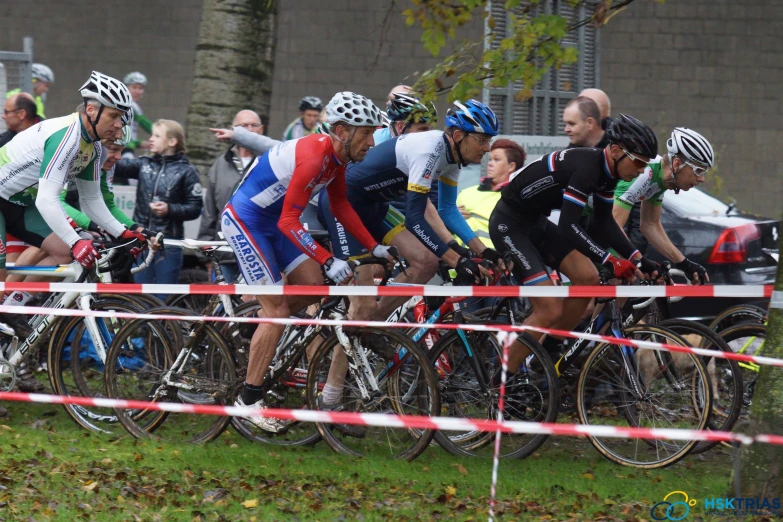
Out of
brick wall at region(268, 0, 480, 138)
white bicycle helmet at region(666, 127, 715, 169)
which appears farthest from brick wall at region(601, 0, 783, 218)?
white bicycle helmet at region(666, 127, 715, 169)

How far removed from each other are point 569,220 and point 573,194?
0.15 metres

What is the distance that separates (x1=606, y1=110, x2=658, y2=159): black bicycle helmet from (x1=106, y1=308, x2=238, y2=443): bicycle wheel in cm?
264

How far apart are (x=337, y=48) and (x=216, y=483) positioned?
13.3m

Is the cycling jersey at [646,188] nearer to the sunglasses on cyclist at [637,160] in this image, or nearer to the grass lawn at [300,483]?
the sunglasses on cyclist at [637,160]

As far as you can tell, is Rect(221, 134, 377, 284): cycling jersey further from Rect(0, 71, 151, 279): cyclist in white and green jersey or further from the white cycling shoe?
Rect(0, 71, 151, 279): cyclist in white and green jersey

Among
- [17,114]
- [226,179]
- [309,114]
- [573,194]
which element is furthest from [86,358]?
[309,114]

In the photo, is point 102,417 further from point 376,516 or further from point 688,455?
point 688,455

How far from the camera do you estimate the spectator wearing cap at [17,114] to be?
984cm

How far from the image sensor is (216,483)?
6.18 m

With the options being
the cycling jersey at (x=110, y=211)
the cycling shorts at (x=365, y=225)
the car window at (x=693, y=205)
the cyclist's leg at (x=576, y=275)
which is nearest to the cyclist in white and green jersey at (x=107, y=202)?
the cycling jersey at (x=110, y=211)

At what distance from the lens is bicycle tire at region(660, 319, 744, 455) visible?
21.6 feet

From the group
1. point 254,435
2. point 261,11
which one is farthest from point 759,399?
point 261,11

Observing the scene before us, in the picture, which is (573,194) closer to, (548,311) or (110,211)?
(548,311)

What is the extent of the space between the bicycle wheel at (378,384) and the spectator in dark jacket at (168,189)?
3.31 metres
